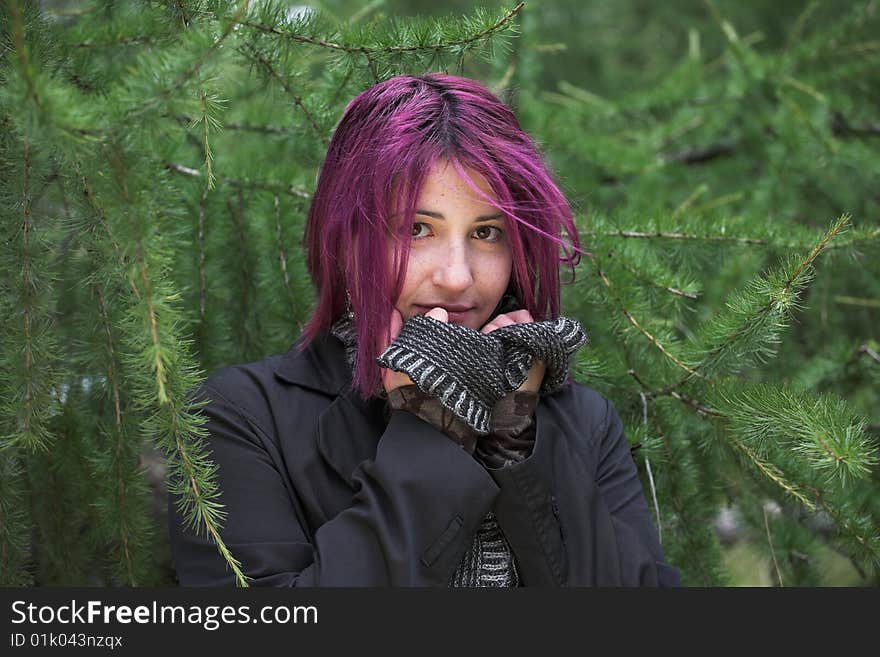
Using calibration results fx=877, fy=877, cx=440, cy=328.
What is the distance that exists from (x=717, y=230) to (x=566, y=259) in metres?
0.49

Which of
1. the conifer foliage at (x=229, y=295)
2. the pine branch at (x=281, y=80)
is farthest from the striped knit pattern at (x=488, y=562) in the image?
the pine branch at (x=281, y=80)

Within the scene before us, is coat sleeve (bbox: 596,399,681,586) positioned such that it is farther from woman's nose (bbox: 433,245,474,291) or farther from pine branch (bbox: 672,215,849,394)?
woman's nose (bbox: 433,245,474,291)

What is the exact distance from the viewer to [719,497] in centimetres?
215

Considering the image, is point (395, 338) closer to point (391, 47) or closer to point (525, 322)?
point (525, 322)

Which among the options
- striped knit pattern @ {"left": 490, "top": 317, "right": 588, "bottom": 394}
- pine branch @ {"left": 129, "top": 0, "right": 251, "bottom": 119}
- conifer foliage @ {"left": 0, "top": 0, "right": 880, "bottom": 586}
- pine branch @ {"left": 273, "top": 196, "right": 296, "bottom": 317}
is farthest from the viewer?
pine branch @ {"left": 273, "top": 196, "right": 296, "bottom": 317}

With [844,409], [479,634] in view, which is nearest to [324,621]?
[479,634]

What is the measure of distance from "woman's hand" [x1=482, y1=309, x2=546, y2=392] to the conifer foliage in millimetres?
348

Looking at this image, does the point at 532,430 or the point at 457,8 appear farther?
the point at 457,8

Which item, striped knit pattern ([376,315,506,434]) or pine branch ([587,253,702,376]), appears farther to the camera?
pine branch ([587,253,702,376])

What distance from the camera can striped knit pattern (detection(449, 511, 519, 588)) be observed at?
148cm

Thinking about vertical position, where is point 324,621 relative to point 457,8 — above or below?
below

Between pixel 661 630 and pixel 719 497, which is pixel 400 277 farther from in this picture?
pixel 719 497

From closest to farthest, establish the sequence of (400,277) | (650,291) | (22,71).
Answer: (22,71)
(400,277)
(650,291)

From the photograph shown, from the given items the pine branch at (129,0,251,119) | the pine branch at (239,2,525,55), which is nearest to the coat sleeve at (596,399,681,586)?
the pine branch at (239,2,525,55)
